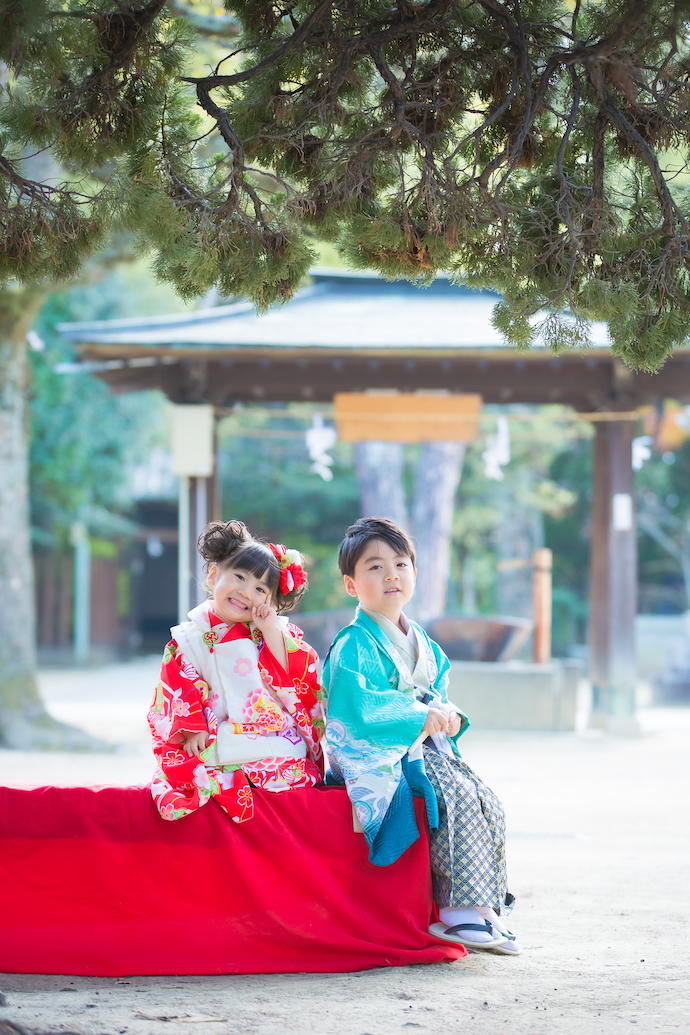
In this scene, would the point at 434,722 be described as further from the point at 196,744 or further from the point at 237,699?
the point at 196,744

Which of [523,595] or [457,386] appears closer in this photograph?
[457,386]

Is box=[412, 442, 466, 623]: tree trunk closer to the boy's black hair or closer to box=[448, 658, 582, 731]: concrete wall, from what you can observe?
box=[448, 658, 582, 731]: concrete wall

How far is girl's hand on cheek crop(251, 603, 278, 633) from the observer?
2.55 metres

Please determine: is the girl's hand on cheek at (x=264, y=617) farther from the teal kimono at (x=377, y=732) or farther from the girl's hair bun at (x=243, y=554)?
the teal kimono at (x=377, y=732)

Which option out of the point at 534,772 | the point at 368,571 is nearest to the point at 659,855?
the point at 534,772

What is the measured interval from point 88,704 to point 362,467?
527 centimetres

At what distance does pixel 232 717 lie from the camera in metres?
2.47

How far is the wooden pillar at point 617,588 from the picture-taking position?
7.37 metres

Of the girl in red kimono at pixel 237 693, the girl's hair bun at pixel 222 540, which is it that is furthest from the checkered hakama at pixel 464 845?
the girl's hair bun at pixel 222 540

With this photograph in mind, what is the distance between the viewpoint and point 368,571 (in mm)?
2643

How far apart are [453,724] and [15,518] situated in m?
5.78

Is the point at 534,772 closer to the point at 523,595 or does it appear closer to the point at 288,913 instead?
the point at 288,913

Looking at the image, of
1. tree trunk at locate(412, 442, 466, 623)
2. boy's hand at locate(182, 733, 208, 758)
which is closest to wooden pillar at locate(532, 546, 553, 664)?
tree trunk at locate(412, 442, 466, 623)

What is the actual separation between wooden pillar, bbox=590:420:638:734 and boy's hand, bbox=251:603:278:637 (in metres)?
5.43
